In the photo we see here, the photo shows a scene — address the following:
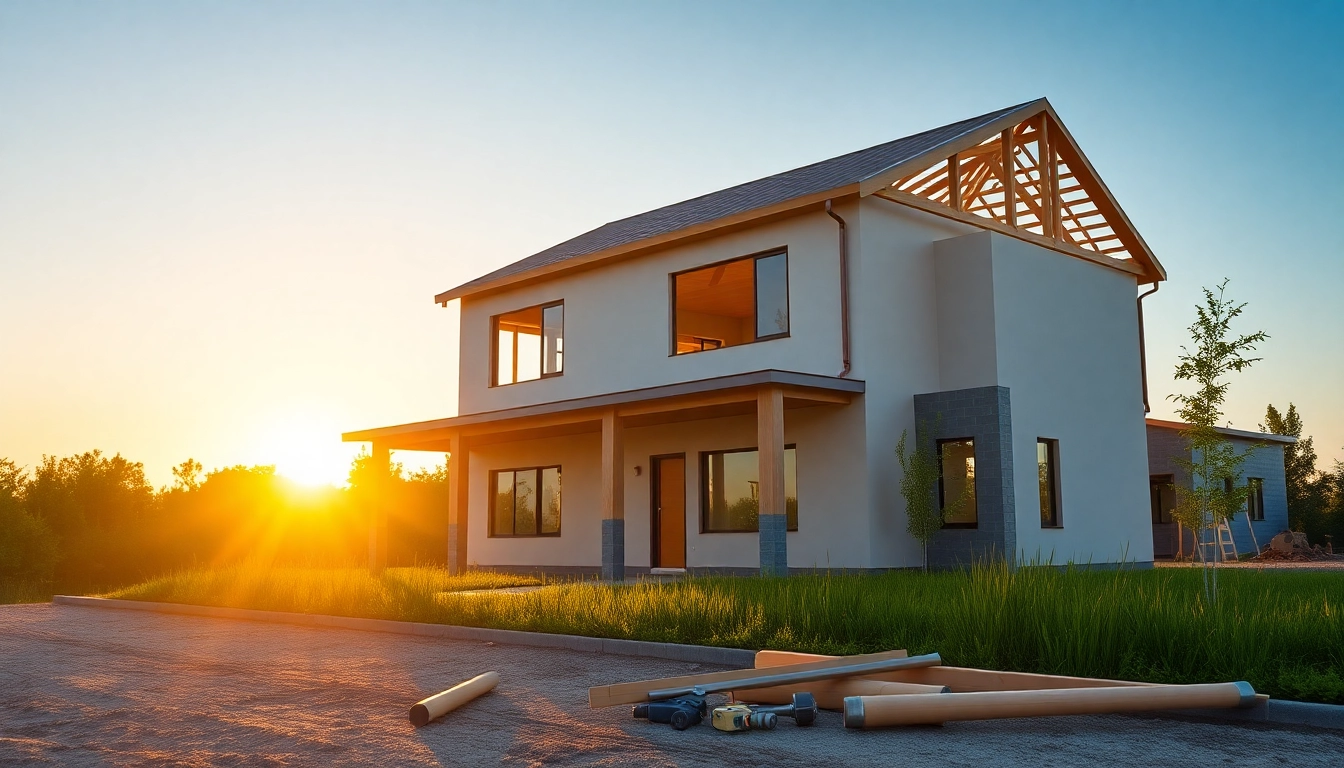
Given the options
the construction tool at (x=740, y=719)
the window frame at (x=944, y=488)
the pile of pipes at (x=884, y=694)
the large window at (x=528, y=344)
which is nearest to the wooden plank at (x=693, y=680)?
the pile of pipes at (x=884, y=694)

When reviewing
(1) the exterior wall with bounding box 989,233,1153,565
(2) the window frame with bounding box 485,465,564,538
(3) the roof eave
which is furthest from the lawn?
(2) the window frame with bounding box 485,465,564,538

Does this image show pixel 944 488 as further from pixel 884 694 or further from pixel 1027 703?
pixel 1027 703

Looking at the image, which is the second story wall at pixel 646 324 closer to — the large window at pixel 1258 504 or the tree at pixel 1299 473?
the large window at pixel 1258 504

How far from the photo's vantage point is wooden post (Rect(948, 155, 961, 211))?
17239mm

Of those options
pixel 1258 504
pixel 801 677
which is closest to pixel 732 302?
pixel 801 677

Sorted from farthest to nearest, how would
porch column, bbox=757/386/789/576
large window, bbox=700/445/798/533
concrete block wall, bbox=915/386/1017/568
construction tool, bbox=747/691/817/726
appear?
large window, bbox=700/445/798/533
concrete block wall, bbox=915/386/1017/568
porch column, bbox=757/386/789/576
construction tool, bbox=747/691/817/726

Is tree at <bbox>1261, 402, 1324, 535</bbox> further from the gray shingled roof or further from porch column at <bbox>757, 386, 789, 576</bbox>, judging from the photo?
porch column at <bbox>757, 386, 789, 576</bbox>

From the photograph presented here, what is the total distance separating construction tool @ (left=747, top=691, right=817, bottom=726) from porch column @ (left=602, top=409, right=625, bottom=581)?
1062cm

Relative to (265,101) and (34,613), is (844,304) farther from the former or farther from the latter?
(34,613)

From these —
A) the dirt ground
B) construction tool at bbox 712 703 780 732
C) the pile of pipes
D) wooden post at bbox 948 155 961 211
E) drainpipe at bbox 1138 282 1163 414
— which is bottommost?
the dirt ground

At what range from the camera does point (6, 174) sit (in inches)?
634

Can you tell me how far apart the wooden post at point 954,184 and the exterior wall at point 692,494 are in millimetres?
4160

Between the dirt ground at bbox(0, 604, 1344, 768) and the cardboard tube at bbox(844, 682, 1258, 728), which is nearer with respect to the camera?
the dirt ground at bbox(0, 604, 1344, 768)

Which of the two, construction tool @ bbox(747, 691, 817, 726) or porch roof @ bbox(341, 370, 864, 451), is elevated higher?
porch roof @ bbox(341, 370, 864, 451)
